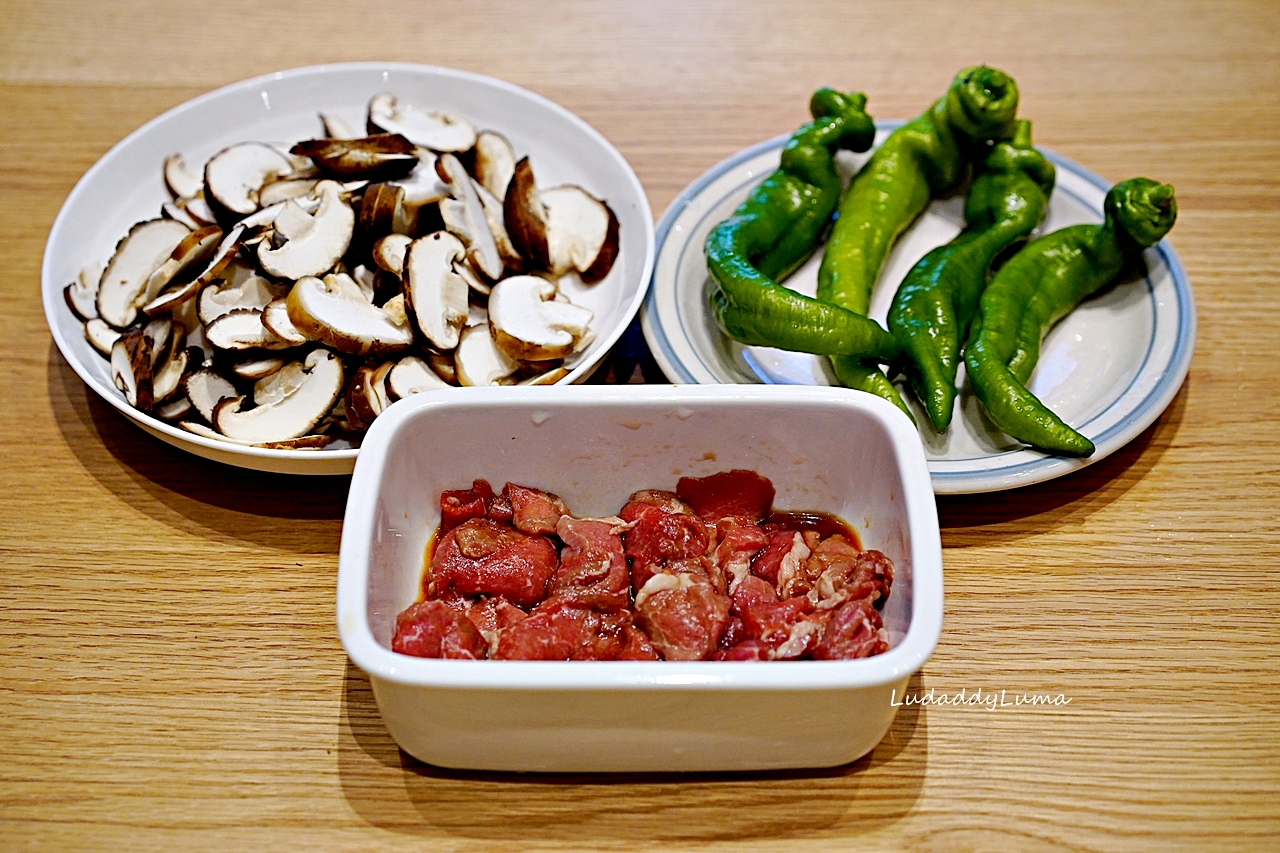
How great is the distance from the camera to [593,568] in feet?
4.86

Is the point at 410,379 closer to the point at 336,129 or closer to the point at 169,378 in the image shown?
the point at 169,378

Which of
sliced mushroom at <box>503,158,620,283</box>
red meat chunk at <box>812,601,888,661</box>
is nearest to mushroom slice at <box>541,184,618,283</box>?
sliced mushroom at <box>503,158,620,283</box>

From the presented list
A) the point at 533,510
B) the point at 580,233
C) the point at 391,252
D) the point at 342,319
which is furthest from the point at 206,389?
the point at 580,233

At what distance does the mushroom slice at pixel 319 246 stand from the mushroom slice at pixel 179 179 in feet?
1.63

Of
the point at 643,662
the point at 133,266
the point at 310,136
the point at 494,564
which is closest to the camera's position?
the point at 643,662

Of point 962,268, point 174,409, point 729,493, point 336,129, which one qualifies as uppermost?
point 962,268

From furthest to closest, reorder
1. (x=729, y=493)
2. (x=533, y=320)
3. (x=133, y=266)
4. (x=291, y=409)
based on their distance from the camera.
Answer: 1. (x=133, y=266)
2. (x=533, y=320)
3. (x=291, y=409)
4. (x=729, y=493)

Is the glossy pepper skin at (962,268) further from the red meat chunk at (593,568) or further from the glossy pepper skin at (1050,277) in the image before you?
the red meat chunk at (593,568)

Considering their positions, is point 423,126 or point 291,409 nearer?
point 291,409

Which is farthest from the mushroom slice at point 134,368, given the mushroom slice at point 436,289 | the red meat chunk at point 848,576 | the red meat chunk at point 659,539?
the red meat chunk at point 848,576

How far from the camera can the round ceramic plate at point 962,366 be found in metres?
1.80

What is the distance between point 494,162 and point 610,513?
1028 millimetres

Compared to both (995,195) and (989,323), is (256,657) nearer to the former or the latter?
(989,323)

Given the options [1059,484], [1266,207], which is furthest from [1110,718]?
[1266,207]
